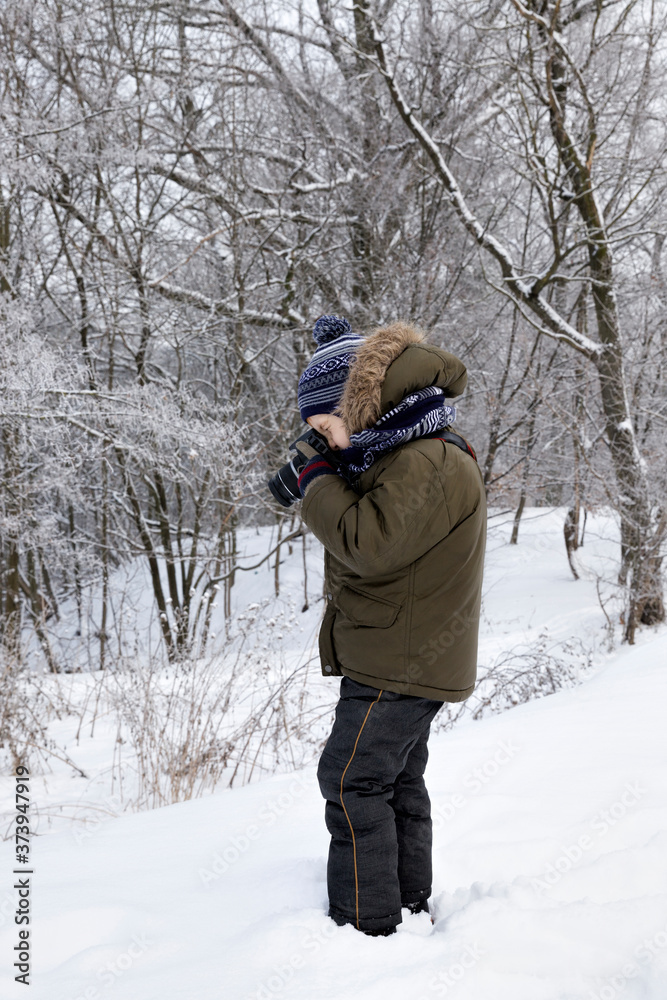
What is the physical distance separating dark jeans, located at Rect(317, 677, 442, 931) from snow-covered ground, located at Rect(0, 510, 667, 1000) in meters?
0.08

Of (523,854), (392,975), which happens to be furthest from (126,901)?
(523,854)

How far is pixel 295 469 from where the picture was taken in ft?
5.75

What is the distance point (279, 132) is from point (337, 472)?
28.2 ft

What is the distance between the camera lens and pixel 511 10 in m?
8.16

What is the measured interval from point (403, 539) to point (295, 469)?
0.39 metres

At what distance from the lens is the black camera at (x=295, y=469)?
173cm

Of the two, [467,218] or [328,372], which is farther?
[467,218]
